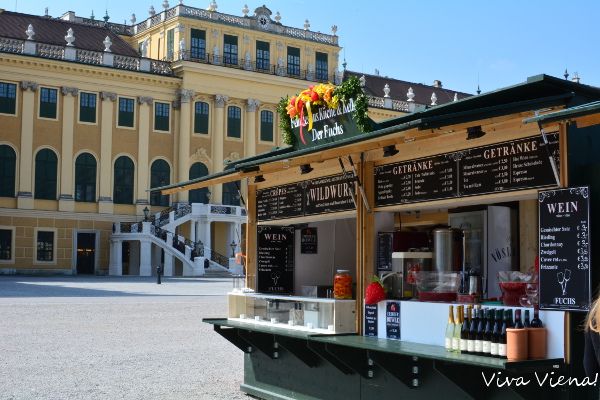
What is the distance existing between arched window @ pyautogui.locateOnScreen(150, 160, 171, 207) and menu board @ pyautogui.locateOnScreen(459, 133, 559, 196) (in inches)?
1871

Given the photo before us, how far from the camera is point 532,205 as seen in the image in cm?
789

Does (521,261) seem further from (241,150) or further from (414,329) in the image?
(241,150)

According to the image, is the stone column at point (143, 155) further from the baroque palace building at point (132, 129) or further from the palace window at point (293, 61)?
the palace window at point (293, 61)

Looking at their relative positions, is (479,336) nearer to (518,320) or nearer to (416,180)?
(518,320)

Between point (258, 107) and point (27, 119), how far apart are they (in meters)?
14.0

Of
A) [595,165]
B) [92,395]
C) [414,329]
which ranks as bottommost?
[92,395]

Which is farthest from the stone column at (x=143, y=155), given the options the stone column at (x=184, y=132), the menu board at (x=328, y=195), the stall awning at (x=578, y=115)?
the stall awning at (x=578, y=115)

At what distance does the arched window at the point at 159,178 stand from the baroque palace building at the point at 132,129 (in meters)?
0.08

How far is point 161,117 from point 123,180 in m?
4.31

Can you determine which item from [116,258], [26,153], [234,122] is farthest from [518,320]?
[234,122]

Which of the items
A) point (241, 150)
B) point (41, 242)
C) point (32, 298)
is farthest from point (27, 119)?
point (32, 298)

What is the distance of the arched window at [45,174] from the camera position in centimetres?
5125

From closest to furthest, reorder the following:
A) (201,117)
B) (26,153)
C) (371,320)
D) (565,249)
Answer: (565,249), (371,320), (26,153), (201,117)

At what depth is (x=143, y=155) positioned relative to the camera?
54.4 meters
